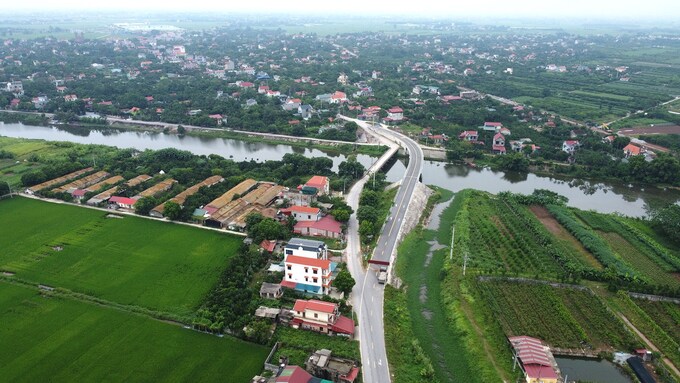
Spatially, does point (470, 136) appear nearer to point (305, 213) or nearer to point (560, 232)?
point (560, 232)

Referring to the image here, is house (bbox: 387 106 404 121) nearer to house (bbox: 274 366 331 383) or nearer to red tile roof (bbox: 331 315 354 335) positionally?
red tile roof (bbox: 331 315 354 335)

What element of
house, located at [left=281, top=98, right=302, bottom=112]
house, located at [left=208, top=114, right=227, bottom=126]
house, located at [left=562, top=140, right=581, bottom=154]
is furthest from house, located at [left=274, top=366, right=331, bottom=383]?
house, located at [left=281, top=98, right=302, bottom=112]

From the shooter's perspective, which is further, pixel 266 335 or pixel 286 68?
pixel 286 68

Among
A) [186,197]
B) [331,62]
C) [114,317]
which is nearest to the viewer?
[114,317]

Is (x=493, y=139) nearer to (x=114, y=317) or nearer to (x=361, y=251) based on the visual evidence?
(x=361, y=251)

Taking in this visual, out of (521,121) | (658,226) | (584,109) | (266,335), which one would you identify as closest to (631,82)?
(584,109)
